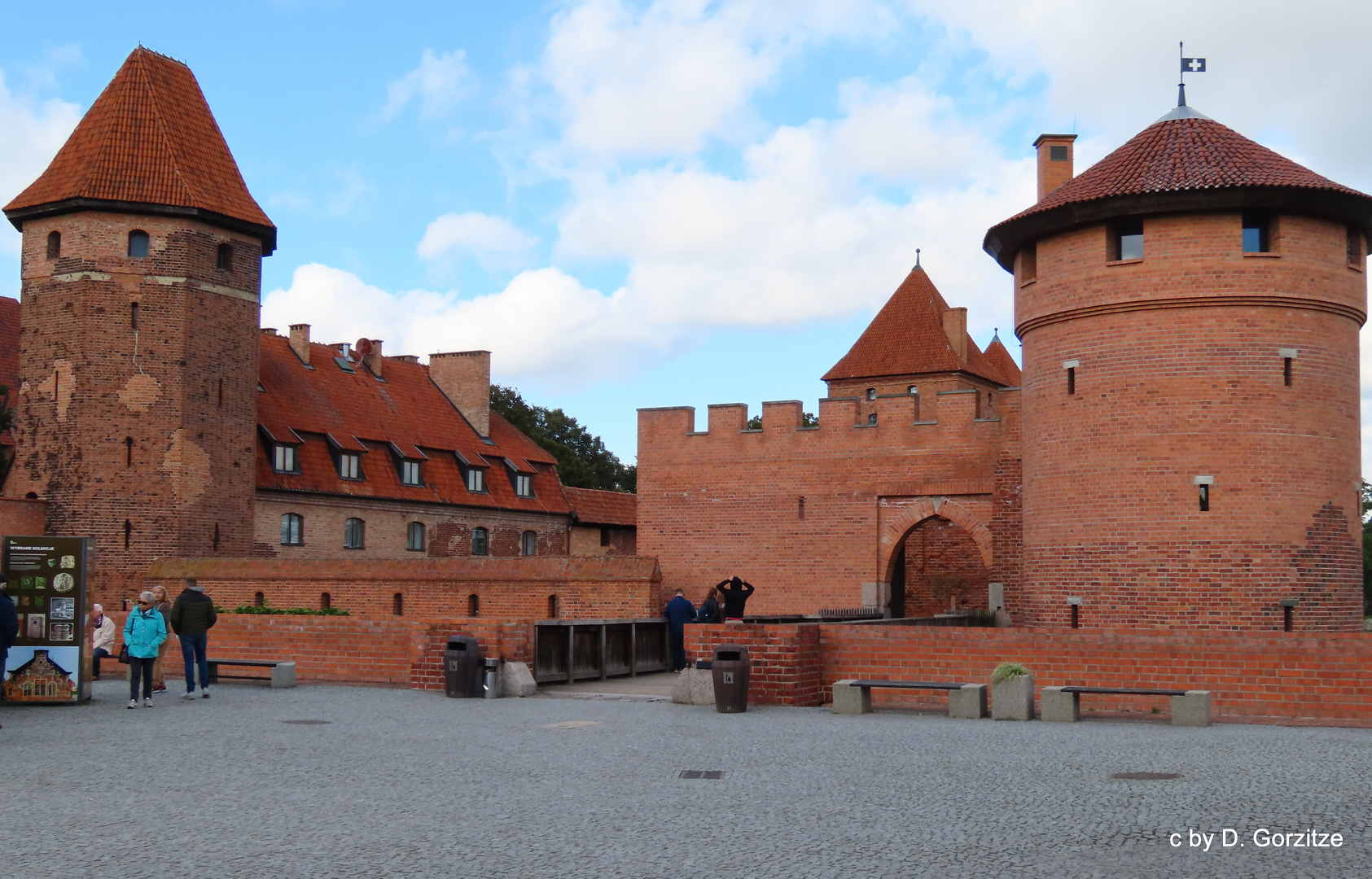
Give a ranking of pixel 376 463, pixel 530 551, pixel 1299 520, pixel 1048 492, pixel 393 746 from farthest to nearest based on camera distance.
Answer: pixel 530 551 → pixel 376 463 → pixel 1048 492 → pixel 1299 520 → pixel 393 746

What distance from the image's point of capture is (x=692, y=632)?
16672 mm

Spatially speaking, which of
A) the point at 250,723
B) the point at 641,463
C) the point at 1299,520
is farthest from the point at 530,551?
the point at 250,723

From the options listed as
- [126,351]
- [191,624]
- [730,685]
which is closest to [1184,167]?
[730,685]

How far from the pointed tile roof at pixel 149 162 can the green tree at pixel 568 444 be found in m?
29.6

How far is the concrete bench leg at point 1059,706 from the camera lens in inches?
570

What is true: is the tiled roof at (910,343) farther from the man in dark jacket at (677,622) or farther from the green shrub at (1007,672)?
the green shrub at (1007,672)

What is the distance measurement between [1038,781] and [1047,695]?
4652mm

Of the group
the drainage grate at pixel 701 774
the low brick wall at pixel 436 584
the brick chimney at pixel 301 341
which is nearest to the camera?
the drainage grate at pixel 701 774

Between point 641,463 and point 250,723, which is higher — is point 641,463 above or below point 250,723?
above

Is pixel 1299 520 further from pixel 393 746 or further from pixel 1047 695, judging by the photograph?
pixel 393 746

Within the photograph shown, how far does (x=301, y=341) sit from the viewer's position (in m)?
45.9

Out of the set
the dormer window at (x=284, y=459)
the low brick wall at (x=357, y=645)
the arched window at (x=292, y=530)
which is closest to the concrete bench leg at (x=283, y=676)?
the low brick wall at (x=357, y=645)

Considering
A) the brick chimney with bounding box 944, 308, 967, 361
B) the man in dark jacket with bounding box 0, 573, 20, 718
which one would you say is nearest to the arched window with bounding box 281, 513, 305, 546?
the brick chimney with bounding box 944, 308, 967, 361

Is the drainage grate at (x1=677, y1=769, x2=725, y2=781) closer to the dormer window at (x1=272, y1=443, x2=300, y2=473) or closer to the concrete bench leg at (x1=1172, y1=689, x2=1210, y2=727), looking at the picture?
the concrete bench leg at (x1=1172, y1=689, x2=1210, y2=727)
